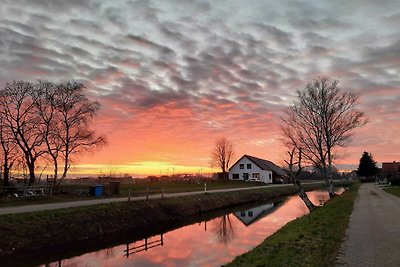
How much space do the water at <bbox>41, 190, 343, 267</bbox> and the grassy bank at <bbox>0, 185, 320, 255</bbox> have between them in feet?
8.70

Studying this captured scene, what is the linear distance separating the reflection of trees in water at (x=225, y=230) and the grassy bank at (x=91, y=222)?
3.35 m

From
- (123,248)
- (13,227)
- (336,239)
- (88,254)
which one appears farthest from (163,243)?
(336,239)

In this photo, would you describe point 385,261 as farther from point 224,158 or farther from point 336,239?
point 224,158

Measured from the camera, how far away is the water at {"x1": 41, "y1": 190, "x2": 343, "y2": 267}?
1655 centimetres

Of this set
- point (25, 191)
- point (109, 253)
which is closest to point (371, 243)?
point (109, 253)

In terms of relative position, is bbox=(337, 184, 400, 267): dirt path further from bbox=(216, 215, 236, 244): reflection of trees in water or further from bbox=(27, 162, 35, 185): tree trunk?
bbox=(27, 162, 35, 185): tree trunk

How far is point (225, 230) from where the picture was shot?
25406 mm

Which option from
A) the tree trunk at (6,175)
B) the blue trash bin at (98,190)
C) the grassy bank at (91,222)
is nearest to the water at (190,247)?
the grassy bank at (91,222)

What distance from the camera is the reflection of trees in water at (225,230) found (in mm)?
21839

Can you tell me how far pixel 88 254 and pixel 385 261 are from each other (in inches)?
519

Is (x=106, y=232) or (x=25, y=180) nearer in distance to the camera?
(x=106, y=232)

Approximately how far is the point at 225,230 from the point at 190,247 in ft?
20.3

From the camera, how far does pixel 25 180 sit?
37.0 metres

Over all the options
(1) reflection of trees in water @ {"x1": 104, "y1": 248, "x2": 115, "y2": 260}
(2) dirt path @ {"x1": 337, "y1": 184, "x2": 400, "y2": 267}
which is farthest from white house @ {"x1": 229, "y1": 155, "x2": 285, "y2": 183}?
(1) reflection of trees in water @ {"x1": 104, "y1": 248, "x2": 115, "y2": 260}
